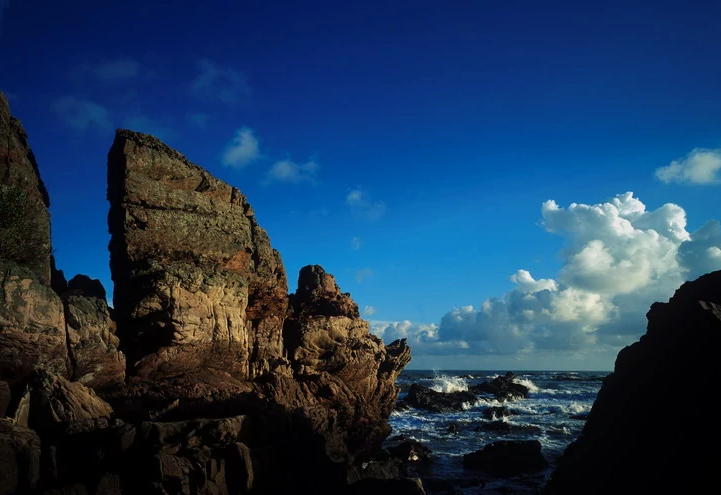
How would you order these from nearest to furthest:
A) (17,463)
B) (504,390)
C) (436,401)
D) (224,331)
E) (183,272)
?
(17,463) < (183,272) < (224,331) < (436,401) < (504,390)

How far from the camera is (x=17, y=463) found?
12117mm

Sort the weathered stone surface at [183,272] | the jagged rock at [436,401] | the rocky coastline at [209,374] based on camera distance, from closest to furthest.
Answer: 1. the rocky coastline at [209,374]
2. the weathered stone surface at [183,272]
3. the jagged rock at [436,401]

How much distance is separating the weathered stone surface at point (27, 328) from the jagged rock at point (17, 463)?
4051 millimetres

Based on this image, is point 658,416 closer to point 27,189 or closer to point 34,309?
point 34,309

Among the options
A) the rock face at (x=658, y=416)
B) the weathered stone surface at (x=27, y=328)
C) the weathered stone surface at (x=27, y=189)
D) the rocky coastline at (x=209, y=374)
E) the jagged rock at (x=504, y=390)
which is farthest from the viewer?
the jagged rock at (x=504, y=390)

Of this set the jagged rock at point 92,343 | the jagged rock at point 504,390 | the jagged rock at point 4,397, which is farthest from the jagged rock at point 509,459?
the jagged rock at point 504,390

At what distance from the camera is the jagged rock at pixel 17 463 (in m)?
11.8

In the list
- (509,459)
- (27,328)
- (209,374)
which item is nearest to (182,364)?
(209,374)

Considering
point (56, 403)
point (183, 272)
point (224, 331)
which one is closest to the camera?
point (56, 403)

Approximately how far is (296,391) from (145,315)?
29.1 ft

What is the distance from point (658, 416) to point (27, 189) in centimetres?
2872

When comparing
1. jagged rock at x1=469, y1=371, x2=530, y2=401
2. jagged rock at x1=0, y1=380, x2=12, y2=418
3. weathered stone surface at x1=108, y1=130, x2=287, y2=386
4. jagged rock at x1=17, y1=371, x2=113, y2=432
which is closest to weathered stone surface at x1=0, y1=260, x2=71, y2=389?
jagged rock at x1=17, y1=371, x2=113, y2=432

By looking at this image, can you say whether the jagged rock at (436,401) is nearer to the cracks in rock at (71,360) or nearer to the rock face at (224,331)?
the rock face at (224,331)

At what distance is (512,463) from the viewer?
27312mm
